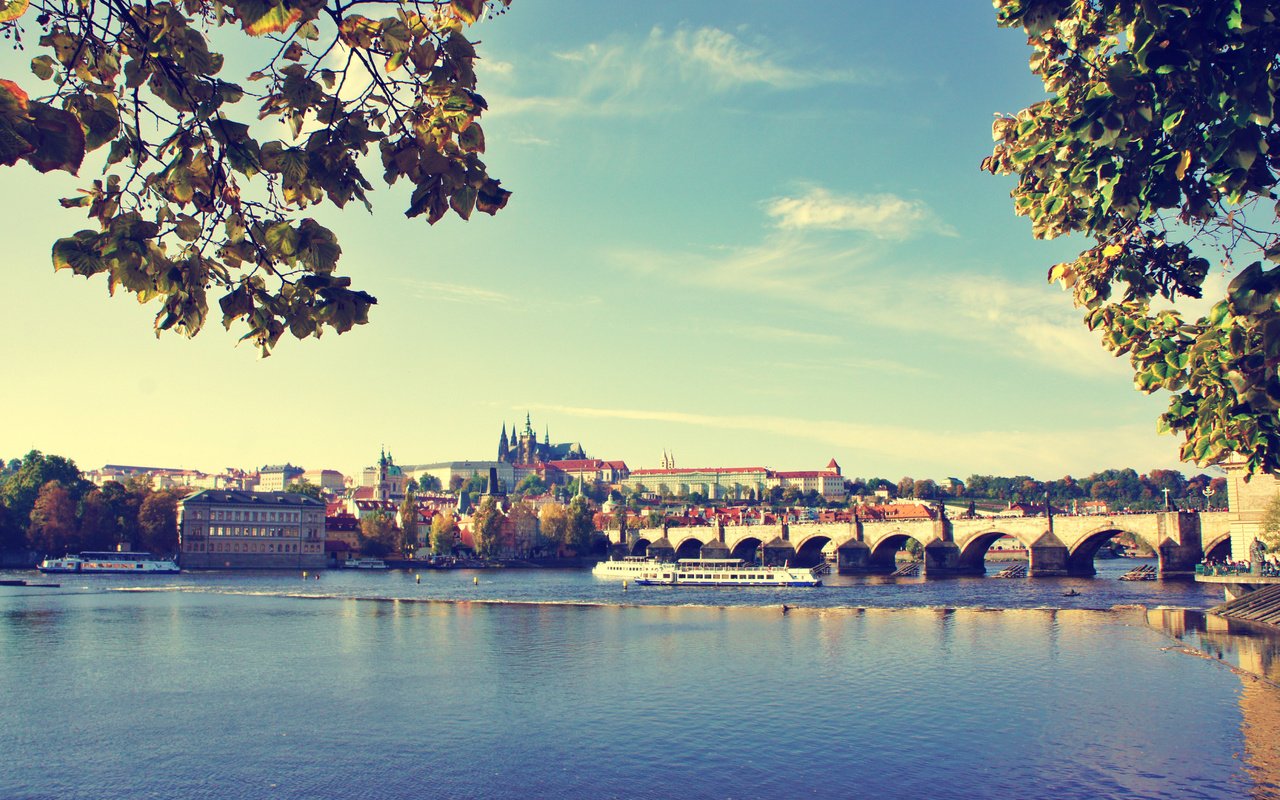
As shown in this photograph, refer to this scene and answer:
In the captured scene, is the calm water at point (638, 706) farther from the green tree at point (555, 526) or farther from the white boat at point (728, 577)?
the green tree at point (555, 526)

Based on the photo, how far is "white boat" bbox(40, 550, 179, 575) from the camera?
91.6 metres

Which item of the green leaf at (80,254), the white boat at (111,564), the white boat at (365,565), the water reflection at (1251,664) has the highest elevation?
the green leaf at (80,254)

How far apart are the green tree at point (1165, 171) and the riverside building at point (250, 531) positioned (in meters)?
111

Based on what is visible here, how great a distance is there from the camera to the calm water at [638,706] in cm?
1966

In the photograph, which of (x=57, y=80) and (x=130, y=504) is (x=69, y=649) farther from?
(x=130, y=504)

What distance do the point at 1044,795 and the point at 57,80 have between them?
2033 centimetres

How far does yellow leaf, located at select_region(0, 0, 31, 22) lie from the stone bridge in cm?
8114

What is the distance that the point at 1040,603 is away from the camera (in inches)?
2293

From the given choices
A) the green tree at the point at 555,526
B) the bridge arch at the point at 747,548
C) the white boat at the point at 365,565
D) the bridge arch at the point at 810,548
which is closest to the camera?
the bridge arch at the point at 810,548

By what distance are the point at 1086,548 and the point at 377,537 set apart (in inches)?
3385

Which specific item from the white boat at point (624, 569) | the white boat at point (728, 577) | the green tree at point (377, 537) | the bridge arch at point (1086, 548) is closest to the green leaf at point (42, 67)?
the white boat at point (728, 577)

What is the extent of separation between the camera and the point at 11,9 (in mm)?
3611

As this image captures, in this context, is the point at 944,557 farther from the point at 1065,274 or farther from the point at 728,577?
the point at 1065,274

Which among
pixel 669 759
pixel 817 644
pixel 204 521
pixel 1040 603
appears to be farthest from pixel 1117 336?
pixel 204 521
